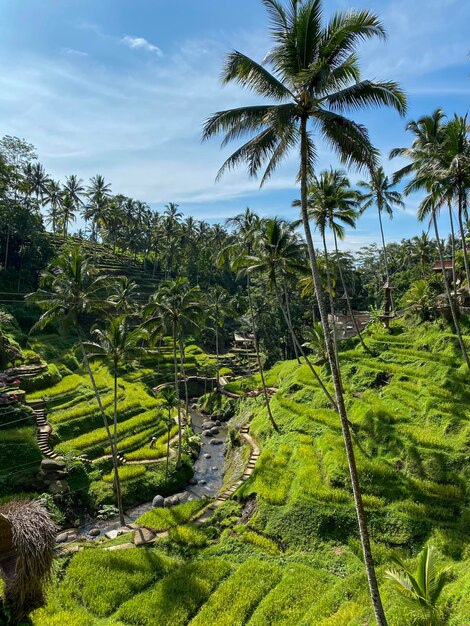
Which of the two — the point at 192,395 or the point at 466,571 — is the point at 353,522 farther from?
the point at 192,395

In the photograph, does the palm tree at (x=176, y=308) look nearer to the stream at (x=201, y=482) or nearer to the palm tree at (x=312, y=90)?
the stream at (x=201, y=482)

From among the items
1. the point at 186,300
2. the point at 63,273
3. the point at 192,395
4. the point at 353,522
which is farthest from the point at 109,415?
the point at 353,522

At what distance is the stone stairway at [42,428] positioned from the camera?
25.9 metres

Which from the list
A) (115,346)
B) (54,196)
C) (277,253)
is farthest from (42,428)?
(54,196)

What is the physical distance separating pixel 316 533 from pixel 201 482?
13047 millimetres

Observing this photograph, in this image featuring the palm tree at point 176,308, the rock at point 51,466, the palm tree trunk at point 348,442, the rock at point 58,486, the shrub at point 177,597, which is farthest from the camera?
the palm tree at point 176,308

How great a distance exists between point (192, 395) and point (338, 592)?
39641mm

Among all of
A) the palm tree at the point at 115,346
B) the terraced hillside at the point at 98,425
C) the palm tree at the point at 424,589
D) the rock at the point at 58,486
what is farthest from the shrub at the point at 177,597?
the rock at the point at 58,486

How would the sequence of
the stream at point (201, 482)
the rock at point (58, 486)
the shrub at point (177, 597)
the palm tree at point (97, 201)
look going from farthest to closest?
the palm tree at point (97, 201) < the rock at point (58, 486) < the stream at point (201, 482) < the shrub at point (177, 597)

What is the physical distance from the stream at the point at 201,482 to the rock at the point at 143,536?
3337 mm

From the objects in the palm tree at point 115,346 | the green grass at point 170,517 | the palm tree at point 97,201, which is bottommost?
the green grass at point 170,517

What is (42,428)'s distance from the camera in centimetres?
2831

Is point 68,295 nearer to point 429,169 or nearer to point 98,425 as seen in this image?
point 98,425

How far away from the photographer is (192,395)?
167ft
